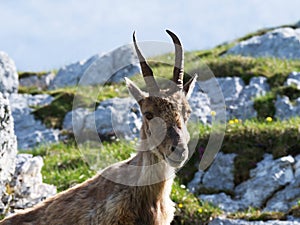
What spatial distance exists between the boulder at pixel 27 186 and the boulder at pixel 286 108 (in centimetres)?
780

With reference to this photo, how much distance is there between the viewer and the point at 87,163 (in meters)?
16.4

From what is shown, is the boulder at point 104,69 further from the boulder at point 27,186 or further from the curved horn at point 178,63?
the curved horn at point 178,63

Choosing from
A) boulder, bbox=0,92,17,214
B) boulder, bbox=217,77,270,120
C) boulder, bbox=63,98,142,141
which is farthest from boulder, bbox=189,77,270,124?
boulder, bbox=0,92,17,214

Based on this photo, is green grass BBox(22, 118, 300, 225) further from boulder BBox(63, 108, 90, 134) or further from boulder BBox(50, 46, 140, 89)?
boulder BBox(50, 46, 140, 89)

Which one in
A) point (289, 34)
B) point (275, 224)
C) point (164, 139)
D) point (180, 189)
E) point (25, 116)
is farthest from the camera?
point (289, 34)

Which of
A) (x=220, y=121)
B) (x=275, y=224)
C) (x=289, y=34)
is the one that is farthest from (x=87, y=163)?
(x=289, y=34)

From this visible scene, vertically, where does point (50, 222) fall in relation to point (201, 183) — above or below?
above

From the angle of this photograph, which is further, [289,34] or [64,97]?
[289,34]

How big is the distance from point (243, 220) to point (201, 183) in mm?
2534

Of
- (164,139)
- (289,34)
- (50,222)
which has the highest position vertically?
(164,139)

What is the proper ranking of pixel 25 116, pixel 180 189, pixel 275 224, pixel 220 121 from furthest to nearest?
pixel 25 116 < pixel 220 121 < pixel 180 189 < pixel 275 224

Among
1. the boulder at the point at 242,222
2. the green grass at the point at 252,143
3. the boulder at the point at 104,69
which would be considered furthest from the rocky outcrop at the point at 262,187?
the boulder at the point at 104,69

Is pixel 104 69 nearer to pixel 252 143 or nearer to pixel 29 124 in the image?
pixel 29 124

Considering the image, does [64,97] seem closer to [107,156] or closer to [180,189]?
[107,156]
